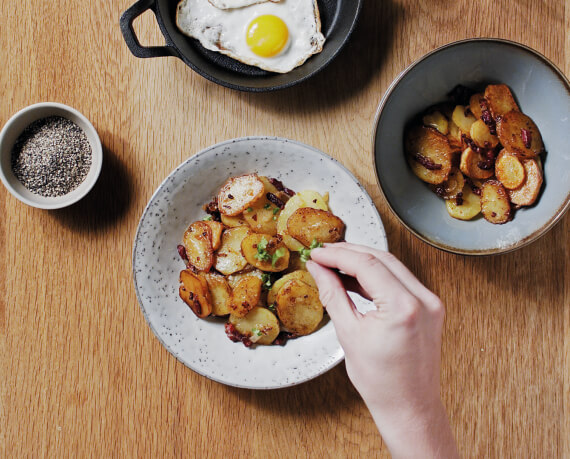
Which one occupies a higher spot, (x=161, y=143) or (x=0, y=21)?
(x=0, y=21)

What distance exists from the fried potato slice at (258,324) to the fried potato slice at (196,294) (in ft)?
0.24

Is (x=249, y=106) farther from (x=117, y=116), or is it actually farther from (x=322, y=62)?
(x=117, y=116)

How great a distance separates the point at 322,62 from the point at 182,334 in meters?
0.75

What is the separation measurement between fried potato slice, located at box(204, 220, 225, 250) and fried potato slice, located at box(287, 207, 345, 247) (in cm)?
17

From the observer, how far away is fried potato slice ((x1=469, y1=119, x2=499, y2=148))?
4.32 feet

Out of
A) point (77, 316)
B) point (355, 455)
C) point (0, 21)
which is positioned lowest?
point (355, 455)

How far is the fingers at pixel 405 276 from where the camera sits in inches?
40.0

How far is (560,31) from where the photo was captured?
143cm

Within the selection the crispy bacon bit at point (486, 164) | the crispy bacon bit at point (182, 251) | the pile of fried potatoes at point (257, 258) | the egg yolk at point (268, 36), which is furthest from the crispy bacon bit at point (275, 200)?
the crispy bacon bit at point (486, 164)

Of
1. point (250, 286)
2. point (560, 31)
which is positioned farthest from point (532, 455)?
point (560, 31)

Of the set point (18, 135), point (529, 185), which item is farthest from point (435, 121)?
point (18, 135)

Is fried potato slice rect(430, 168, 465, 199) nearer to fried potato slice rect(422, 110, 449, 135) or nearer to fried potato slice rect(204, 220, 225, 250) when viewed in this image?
fried potato slice rect(422, 110, 449, 135)

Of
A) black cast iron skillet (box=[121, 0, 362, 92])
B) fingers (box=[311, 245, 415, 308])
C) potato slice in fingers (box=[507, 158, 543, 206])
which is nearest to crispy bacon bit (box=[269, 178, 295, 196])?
black cast iron skillet (box=[121, 0, 362, 92])

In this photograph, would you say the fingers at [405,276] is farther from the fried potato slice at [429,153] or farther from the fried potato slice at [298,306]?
the fried potato slice at [429,153]
